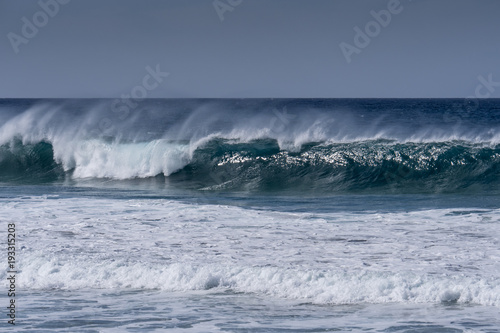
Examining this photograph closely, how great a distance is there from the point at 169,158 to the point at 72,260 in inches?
475

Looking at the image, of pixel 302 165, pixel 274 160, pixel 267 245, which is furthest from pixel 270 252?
pixel 274 160

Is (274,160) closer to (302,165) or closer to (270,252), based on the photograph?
(302,165)

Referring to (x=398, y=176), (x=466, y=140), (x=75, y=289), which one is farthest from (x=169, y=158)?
(x=75, y=289)

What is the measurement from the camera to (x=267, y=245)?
9430 mm

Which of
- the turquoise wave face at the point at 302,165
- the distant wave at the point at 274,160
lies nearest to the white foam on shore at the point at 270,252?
the turquoise wave face at the point at 302,165

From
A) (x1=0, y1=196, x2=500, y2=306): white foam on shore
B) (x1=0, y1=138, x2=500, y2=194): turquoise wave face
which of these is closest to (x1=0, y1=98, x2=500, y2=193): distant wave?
(x1=0, y1=138, x2=500, y2=194): turquoise wave face

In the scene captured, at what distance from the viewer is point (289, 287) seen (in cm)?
752

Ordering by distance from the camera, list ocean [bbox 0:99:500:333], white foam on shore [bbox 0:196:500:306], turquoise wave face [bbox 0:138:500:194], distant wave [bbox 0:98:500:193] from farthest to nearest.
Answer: distant wave [bbox 0:98:500:193], turquoise wave face [bbox 0:138:500:194], white foam on shore [bbox 0:196:500:306], ocean [bbox 0:99:500:333]

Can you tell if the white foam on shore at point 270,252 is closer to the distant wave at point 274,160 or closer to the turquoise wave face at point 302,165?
the turquoise wave face at point 302,165

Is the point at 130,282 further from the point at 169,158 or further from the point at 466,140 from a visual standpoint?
the point at 466,140

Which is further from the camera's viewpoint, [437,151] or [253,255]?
[437,151]

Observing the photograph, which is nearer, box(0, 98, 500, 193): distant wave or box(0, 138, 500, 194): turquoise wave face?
box(0, 138, 500, 194): turquoise wave face

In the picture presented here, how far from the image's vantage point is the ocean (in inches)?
266

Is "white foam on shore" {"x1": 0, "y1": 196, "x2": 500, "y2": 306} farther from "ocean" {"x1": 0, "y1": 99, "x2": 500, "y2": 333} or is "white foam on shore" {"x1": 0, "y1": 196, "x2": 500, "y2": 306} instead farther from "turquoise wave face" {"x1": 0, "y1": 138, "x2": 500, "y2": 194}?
"turquoise wave face" {"x1": 0, "y1": 138, "x2": 500, "y2": 194}
